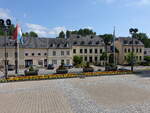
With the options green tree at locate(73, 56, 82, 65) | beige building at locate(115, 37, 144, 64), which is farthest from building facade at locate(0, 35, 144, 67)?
green tree at locate(73, 56, 82, 65)

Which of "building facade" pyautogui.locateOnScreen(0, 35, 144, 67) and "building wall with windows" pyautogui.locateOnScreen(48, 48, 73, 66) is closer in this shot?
"building facade" pyautogui.locateOnScreen(0, 35, 144, 67)

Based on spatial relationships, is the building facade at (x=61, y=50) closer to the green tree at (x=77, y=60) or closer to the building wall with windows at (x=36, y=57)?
the building wall with windows at (x=36, y=57)

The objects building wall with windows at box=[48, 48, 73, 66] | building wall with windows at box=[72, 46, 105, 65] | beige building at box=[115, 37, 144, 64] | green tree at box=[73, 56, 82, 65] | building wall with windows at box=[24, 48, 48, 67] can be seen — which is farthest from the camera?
beige building at box=[115, 37, 144, 64]

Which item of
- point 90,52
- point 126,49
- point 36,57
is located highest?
point 126,49

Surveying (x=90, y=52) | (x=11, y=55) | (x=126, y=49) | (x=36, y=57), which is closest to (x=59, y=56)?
(x=36, y=57)

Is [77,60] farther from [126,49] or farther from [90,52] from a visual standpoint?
[126,49]

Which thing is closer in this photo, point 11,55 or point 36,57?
point 11,55

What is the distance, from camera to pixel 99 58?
43.9 meters

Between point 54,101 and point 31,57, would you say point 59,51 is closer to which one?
point 31,57

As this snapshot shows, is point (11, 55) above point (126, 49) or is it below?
below

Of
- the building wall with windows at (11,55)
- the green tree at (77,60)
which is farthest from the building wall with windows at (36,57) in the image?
the green tree at (77,60)

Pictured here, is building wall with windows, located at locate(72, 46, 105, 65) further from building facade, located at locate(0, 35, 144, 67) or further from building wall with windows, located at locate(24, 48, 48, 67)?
building wall with windows, located at locate(24, 48, 48, 67)

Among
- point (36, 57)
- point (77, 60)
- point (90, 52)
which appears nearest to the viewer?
point (36, 57)

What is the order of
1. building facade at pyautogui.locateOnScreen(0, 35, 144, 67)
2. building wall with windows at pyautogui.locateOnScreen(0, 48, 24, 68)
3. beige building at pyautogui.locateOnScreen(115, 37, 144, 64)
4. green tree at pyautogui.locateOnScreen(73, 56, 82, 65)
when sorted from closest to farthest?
building wall with windows at pyautogui.locateOnScreen(0, 48, 24, 68) < building facade at pyautogui.locateOnScreen(0, 35, 144, 67) < green tree at pyautogui.locateOnScreen(73, 56, 82, 65) < beige building at pyautogui.locateOnScreen(115, 37, 144, 64)
